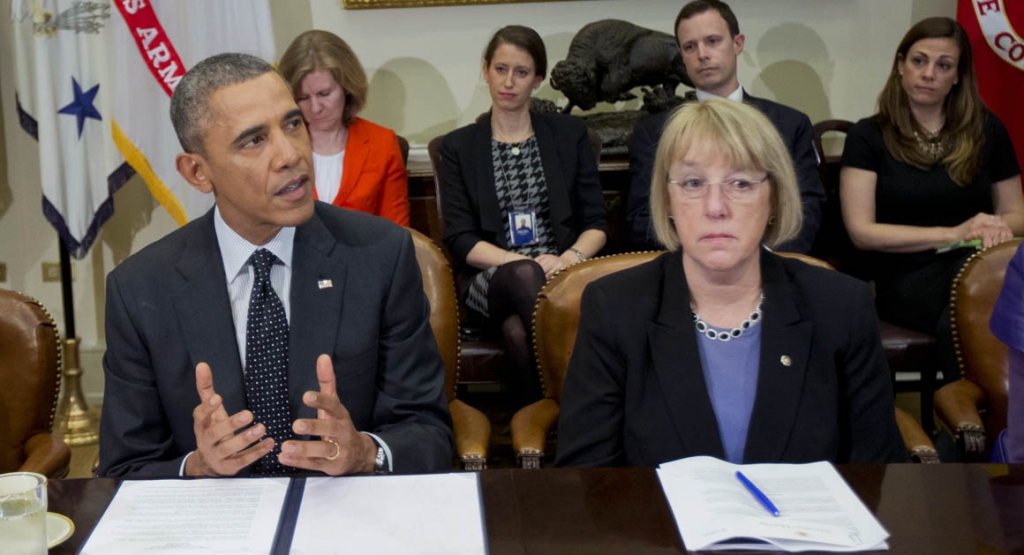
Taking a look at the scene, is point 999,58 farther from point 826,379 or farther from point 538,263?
point 826,379

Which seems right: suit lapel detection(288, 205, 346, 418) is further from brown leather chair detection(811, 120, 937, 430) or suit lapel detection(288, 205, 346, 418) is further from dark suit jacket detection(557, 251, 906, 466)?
brown leather chair detection(811, 120, 937, 430)

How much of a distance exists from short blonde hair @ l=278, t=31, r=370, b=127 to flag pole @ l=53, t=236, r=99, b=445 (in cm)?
126

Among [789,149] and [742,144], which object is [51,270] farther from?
[742,144]

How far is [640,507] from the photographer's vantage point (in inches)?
53.6

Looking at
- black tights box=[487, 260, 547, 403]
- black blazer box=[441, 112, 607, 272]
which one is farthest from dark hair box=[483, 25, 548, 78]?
black tights box=[487, 260, 547, 403]

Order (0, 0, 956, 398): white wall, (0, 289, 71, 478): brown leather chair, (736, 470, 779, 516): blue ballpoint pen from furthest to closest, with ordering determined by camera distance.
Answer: (0, 0, 956, 398): white wall
(0, 289, 71, 478): brown leather chair
(736, 470, 779, 516): blue ballpoint pen

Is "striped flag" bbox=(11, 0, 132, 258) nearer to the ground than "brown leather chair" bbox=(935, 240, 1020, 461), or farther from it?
farther from it

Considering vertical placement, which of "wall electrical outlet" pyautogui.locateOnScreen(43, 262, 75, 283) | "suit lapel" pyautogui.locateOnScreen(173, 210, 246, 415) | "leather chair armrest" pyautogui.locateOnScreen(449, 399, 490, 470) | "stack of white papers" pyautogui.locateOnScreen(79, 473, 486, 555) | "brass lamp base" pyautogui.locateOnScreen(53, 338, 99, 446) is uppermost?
"suit lapel" pyautogui.locateOnScreen(173, 210, 246, 415)

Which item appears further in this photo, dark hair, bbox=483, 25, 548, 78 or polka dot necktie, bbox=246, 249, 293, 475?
dark hair, bbox=483, 25, 548, 78

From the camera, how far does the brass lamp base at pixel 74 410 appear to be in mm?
4102

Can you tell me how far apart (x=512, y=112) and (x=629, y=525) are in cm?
253

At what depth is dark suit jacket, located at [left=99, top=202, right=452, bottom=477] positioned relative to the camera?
1.78 metres

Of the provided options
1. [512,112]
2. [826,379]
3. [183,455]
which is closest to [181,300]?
[183,455]

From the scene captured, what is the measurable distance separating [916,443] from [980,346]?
1.57 feet
